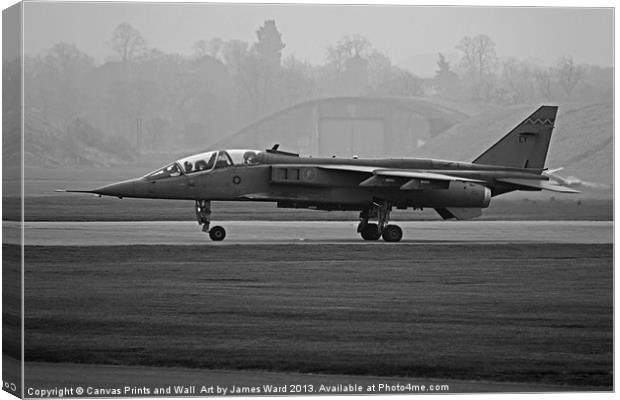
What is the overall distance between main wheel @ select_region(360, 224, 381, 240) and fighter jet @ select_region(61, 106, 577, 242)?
26 mm

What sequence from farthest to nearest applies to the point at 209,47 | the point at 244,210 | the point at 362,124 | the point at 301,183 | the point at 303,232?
the point at 244,210
the point at 303,232
the point at 301,183
the point at 362,124
the point at 209,47

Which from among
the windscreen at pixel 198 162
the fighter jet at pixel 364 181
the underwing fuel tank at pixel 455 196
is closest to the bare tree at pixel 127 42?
the windscreen at pixel 198 162

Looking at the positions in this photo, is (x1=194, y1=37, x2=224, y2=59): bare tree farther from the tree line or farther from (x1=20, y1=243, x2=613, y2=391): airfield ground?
(x1=20, y1=243, x2=613, y2=391): airfield ground

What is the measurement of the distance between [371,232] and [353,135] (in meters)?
3.95

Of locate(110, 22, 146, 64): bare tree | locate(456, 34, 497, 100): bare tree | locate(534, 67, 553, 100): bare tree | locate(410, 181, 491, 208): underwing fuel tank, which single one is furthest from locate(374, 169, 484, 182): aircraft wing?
locate(110, 22, 146, 64): bare tree

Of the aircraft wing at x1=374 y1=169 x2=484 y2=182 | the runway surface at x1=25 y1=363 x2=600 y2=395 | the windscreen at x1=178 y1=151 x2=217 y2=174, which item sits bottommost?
the runway surface at x1=25 y1=363 x2=600 y2=395

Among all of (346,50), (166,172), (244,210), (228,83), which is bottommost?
(244,210)

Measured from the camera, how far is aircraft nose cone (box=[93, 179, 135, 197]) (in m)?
29.2

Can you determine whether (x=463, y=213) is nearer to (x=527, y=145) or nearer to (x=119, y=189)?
(x=527, y=145)

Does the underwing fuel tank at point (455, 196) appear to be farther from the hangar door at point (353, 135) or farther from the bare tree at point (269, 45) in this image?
the bare tree at point (269, 45)

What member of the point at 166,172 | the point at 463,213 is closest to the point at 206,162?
the point at 166,172

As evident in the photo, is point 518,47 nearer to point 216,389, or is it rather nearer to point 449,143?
point 449,143

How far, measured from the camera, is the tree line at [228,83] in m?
24.8

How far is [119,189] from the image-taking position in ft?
97.0
